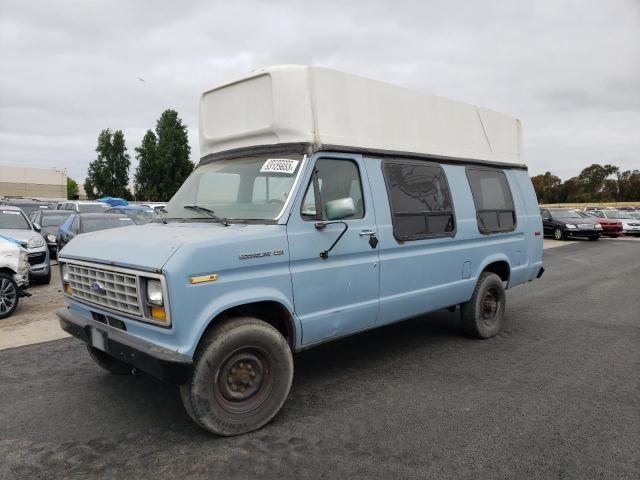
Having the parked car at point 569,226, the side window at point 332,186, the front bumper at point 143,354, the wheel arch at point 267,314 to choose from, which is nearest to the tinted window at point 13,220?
the front bumper at point 143,354

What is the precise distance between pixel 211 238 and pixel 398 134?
2.37m

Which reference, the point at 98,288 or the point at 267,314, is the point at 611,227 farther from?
the point at 98,288

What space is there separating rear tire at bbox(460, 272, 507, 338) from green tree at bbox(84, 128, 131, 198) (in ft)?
166

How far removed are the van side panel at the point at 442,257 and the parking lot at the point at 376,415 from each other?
661 millimetres

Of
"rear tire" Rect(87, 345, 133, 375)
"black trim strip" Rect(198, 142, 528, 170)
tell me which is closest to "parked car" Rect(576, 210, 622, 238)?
"black trim strip" Rect(198, 142, 528, 170)

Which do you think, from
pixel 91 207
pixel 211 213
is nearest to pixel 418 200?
pixel 211 213

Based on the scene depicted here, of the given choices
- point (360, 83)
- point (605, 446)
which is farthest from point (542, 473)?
point (360, 83)

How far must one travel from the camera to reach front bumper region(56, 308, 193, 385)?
9.99 ft

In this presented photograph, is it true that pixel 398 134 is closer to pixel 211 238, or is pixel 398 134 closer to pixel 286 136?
pixel 286 136

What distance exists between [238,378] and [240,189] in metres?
1.57

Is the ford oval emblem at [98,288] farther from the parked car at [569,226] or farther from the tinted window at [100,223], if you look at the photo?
the parked car at [569,226]

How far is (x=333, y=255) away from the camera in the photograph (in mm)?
3945

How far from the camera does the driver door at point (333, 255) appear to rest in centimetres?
374

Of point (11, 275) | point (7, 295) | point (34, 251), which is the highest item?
point (34, 251)
